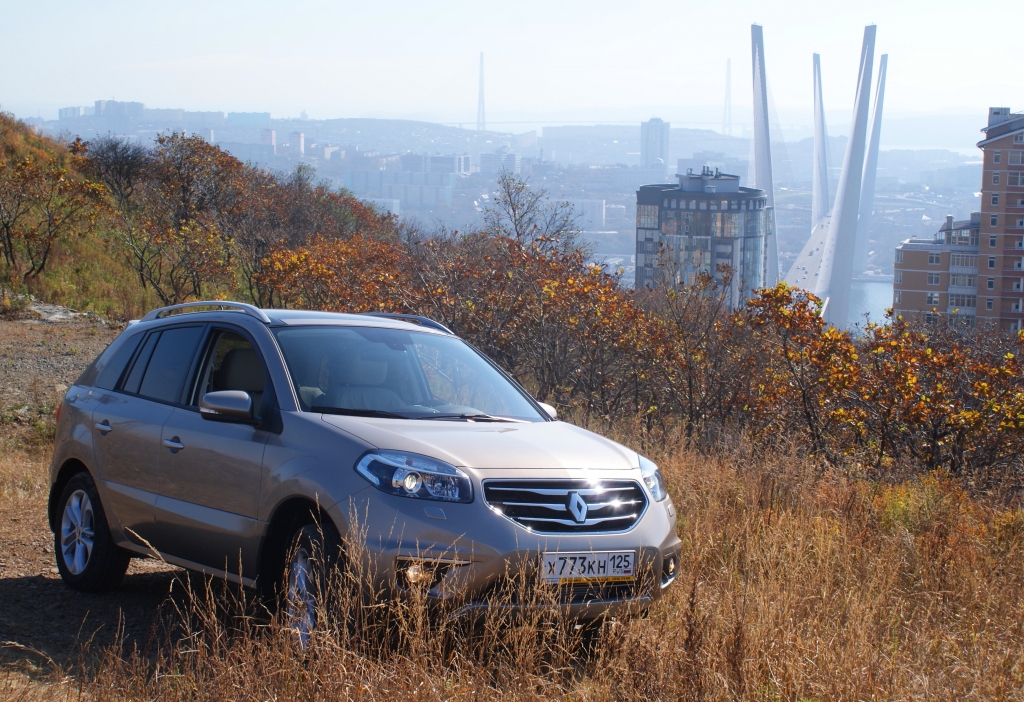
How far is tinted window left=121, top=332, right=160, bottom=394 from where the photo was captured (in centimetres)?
527

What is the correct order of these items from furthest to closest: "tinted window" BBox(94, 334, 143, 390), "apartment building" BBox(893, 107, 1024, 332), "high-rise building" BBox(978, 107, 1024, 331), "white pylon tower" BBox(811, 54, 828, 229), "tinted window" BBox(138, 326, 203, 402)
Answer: "white pylon tower" BBox(811, 54, 828, 229)
"apartment building" BBox(893, 107, 1024, 332)
"high-rise building" BBox(978, 107, 1024, 331)
"tinted window" BBox(94, 334, 143, 390)
"tinted window" BBox(138, 326, 203, 402)

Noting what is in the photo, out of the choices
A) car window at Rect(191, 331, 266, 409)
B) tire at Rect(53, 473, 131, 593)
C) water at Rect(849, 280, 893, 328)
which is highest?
car window at Rect(191, 331, 266, 409)

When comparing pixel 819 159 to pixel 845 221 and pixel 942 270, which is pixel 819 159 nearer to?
pixel 845 221

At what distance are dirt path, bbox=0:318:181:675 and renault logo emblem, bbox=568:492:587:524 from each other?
1.60 metres

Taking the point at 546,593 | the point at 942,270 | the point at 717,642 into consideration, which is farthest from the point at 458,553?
the point at 942,270

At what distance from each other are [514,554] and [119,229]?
22.3 meters

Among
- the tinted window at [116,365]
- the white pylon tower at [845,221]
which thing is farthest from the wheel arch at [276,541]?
the white pylon tower at [845,221]

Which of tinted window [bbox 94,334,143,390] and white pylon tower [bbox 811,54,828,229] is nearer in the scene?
tinted window [bbox 94,334,143,390]

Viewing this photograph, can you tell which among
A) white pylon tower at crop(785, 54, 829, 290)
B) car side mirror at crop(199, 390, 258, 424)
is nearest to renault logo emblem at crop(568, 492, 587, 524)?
car side mirror at crop(199, 390, 258, 424)

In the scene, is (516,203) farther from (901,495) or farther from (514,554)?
(514,554)

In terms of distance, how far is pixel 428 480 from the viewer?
3.71 meters

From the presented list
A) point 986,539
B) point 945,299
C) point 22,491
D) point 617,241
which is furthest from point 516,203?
point 617,241

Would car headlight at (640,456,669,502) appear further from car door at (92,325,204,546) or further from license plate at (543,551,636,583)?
car door at (92,325,204,546)

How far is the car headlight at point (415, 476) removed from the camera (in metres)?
3.67
